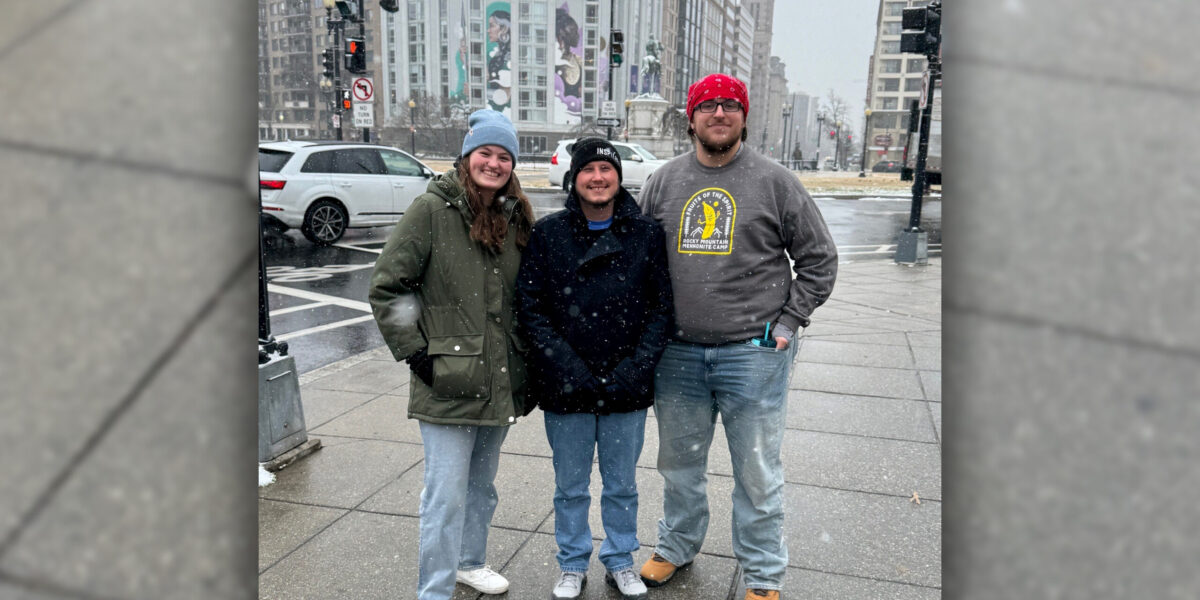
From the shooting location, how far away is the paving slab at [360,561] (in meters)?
3.05

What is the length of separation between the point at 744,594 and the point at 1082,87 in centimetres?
281

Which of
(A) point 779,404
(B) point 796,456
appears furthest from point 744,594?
(B) point 796,456

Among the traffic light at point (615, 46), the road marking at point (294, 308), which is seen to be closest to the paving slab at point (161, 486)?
the road marking at point (294, 308)

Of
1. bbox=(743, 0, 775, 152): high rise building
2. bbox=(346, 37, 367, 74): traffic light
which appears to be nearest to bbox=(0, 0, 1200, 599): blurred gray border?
bbox=(346, 37, 367, 74): traffic light

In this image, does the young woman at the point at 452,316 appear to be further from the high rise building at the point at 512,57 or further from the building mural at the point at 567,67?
the building mural at the point at 567,67

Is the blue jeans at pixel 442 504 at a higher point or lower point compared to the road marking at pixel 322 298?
higher

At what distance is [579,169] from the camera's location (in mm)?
2959

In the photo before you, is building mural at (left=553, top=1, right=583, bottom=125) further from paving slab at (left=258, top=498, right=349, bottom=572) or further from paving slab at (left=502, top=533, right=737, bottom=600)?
paving slab at (left=502, top=533, right=737, bottom=600)

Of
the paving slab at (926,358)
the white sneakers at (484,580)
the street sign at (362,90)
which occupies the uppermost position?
the street sign at (362,90)

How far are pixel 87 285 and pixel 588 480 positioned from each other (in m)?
2.58

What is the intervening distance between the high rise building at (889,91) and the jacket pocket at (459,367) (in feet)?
302

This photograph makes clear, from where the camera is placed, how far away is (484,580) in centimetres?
307

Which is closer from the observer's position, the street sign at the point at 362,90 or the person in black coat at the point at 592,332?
the person in black coat at the point at 592,332

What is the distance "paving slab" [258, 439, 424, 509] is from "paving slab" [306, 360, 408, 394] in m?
1.21
